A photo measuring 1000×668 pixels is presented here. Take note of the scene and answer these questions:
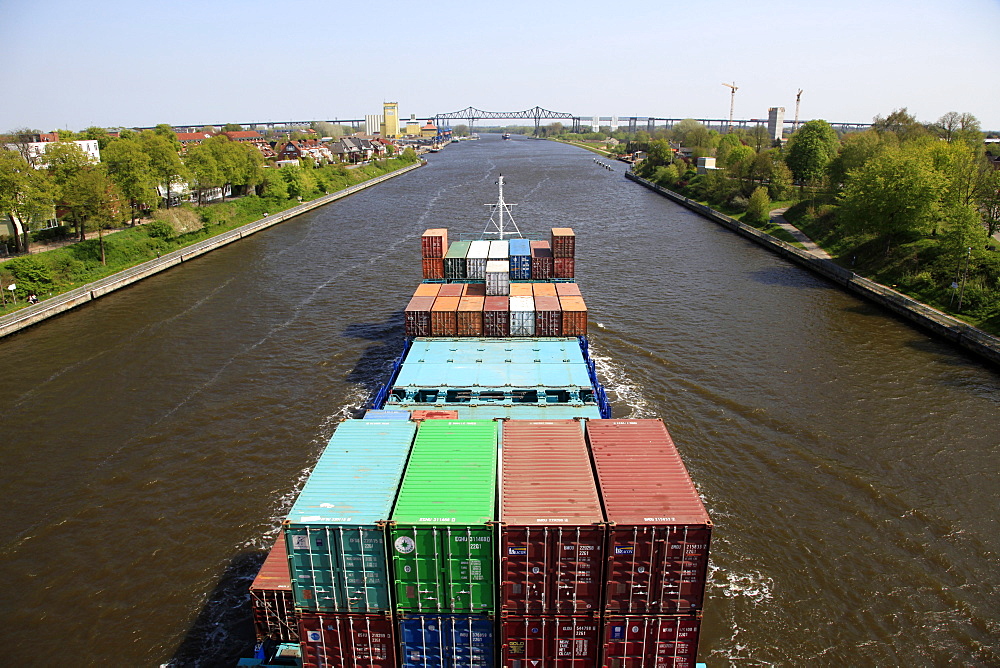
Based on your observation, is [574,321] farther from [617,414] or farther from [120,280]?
[120,280]

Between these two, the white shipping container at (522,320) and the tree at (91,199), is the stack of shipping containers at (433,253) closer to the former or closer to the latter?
the white shipping container at (522,320)

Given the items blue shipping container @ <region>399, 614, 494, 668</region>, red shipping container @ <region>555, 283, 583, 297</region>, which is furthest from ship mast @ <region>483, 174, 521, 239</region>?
blue shipping container @ <region>399, 614, 494, 668</region>

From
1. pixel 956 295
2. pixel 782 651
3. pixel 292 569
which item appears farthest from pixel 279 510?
pixel 956 295

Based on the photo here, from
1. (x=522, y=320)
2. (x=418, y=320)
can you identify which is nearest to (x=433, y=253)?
(x=418, y=320)

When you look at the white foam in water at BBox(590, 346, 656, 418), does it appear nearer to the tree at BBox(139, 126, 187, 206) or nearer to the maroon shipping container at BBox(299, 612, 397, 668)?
the maroon shipping container at BBox(299, 612, 397, 668)

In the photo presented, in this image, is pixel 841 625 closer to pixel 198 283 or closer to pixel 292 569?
pixel 292 569

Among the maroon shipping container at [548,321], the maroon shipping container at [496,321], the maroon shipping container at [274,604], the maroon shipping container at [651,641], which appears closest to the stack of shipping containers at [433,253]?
the maroon shipping container at [496,321]

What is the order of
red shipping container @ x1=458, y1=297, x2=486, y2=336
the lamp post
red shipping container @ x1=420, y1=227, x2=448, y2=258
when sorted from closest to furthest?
red shipping container @ x1=458, y1=297, x2=486, y2=336 → red shipping container @ x1=420, y1=227, x2=448, y2=258 → the lamp post
